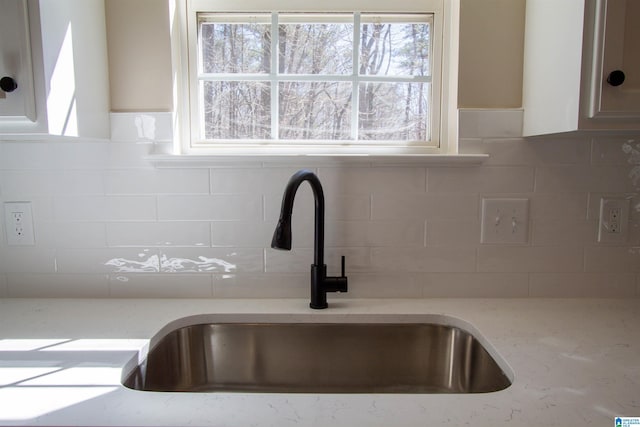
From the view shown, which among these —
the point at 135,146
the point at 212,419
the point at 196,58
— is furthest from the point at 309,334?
the point at 196,58

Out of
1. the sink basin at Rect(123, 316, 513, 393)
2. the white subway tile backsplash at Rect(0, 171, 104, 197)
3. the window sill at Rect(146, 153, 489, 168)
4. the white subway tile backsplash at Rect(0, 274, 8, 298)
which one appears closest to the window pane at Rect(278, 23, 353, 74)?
the window sill at Rect(146, 153, 489, 168)

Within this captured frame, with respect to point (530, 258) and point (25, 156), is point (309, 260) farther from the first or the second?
point (25, 156)

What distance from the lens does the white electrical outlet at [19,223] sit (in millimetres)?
1142

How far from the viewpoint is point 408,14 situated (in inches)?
46.8

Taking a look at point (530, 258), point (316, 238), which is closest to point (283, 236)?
point (316, 238)

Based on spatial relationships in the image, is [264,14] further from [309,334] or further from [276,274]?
[309,334]

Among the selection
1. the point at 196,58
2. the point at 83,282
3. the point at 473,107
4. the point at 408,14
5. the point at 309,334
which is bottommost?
the point at 309,334

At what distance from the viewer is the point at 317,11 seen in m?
1.17

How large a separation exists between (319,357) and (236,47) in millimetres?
894

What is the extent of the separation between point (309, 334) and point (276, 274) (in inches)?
7.7

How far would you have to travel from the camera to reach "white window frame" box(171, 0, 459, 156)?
1.16 metres

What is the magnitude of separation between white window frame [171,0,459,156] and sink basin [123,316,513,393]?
0.48m

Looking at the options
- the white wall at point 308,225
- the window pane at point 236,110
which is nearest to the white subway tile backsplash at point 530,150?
the white wall at point 308,225

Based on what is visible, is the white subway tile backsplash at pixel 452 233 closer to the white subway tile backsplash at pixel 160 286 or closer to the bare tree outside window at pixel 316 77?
the bare tree outside window at pixel 316 77
